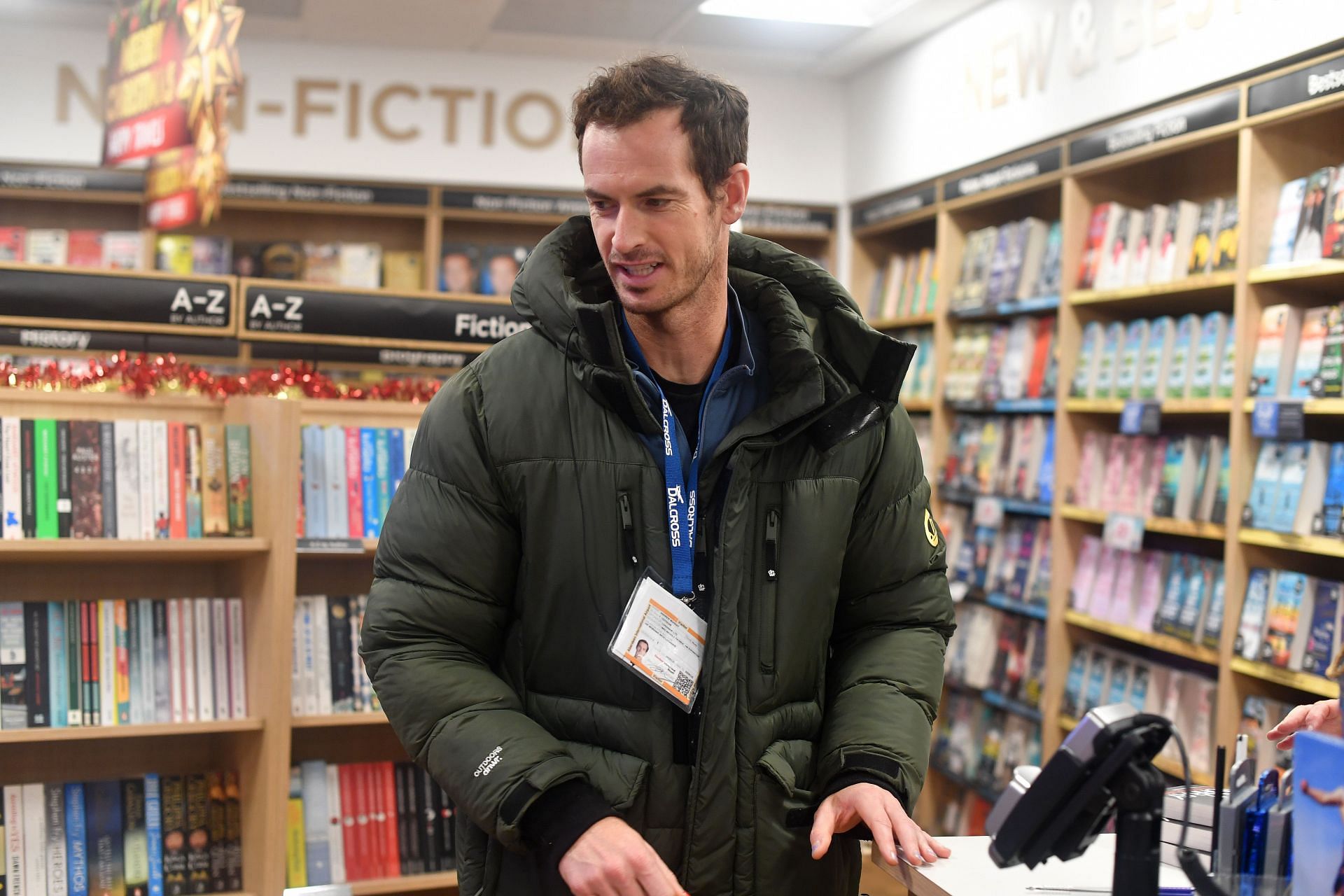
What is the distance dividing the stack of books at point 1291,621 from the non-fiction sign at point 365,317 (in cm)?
216

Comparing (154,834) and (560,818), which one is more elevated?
(560,818)

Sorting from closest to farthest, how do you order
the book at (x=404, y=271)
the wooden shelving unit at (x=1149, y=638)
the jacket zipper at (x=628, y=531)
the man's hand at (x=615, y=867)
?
the man's hand at (x=615, y=867)
the jacket zipper at (x=628, y=531)
the wooden shelving unit at (x=1149, y=638)
the book at (x=404, y=271)

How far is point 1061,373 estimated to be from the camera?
429 cm

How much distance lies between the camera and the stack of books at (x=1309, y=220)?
10.4 feet

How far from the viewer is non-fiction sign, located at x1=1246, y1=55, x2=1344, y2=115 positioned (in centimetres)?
313

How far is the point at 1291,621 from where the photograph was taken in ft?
10.7

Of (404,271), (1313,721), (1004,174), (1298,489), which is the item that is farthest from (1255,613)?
(404,271)

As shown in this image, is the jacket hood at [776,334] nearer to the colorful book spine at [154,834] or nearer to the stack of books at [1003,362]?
the colorful book spine at [154,834]

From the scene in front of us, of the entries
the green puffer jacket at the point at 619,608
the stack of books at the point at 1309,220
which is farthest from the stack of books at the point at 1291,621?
the green puffer jacket at the point at 619,608

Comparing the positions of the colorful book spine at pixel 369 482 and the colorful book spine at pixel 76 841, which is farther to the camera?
the colorful book spine at pixel 369 482

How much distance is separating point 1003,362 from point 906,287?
980 millimetres

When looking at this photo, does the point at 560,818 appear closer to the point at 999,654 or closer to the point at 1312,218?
the point at 1312,218

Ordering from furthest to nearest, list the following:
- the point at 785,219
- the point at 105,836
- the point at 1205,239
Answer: the point at 785,219 → the point at 1205,239 → the point at 105,836

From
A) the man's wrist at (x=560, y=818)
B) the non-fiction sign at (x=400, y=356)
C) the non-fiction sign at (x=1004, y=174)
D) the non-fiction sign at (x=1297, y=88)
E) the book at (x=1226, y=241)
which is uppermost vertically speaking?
the non-fiction sign at (x=1004, y=174)
